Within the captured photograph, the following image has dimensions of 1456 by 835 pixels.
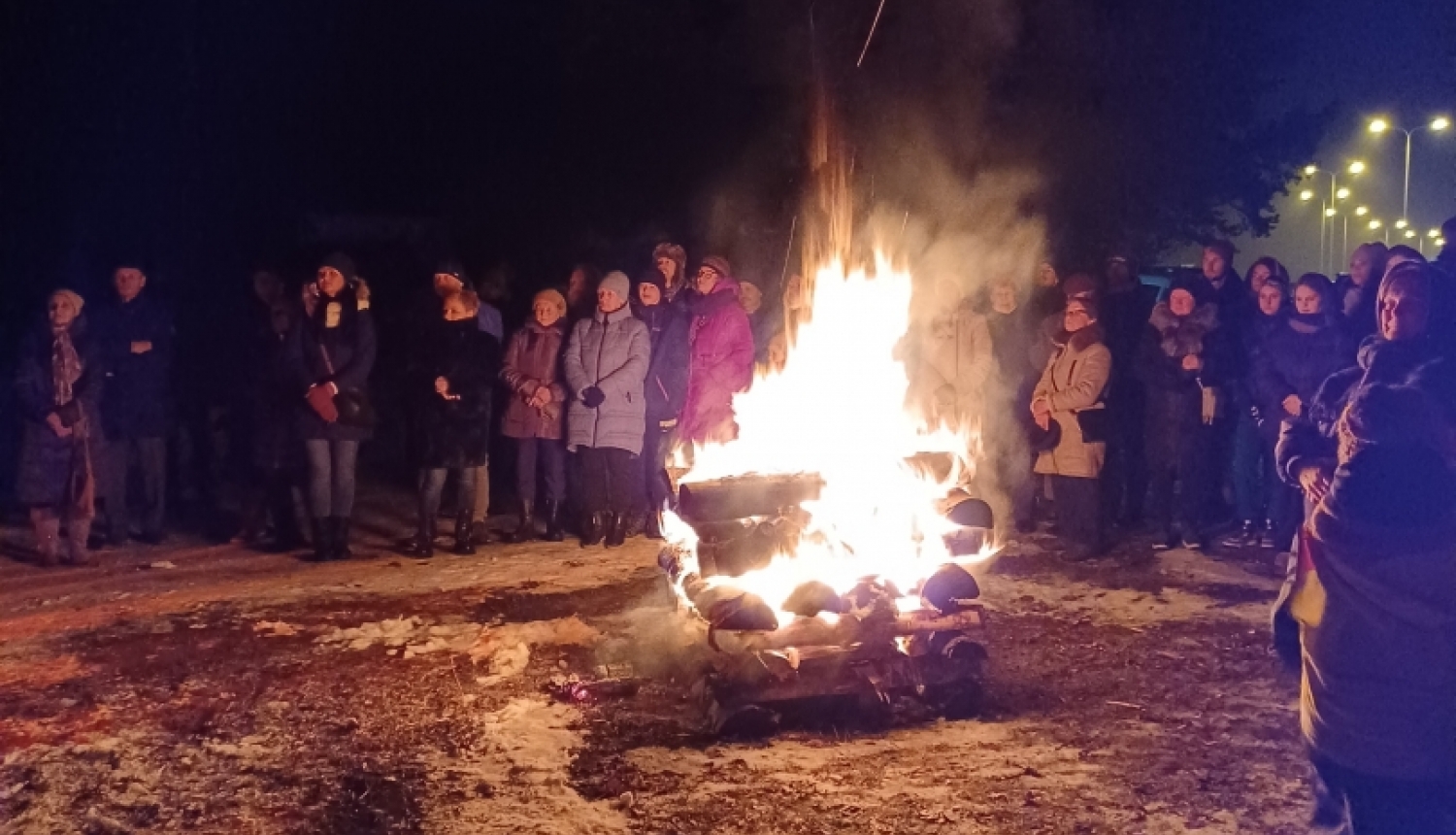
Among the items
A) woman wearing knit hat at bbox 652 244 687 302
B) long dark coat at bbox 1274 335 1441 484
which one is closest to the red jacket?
woman wearing knit hat at bbox 652 244 687 302

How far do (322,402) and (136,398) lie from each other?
6.22 ft

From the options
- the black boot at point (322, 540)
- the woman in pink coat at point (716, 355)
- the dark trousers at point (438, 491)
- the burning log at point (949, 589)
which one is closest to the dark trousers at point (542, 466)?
the dark trousers at point (438, 491)

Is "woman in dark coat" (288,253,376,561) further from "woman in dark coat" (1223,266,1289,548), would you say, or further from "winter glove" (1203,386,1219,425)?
"woman in dark coat" (1223,266,1289,548)

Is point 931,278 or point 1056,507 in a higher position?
point 931,278

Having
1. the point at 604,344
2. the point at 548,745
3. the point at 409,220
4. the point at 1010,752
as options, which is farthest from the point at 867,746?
the point at 409,220

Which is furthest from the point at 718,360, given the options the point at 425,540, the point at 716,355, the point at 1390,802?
the point at 1390,802

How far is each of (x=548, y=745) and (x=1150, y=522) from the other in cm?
661

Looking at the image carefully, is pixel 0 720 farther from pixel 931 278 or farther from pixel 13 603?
pixel 931 278

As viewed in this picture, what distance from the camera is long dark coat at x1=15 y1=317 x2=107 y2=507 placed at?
8711 mm

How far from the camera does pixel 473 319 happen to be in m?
8.92

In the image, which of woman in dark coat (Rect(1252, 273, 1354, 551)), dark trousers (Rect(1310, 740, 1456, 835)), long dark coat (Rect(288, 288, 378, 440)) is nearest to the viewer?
dark trousers (Rect(1310, 740, 1456, 835))

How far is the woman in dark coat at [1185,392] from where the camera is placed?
29.5 ft

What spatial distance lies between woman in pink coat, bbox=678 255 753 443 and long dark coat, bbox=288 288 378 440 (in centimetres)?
249

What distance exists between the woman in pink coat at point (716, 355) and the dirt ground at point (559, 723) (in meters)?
1.55
